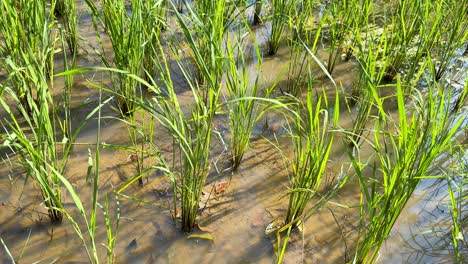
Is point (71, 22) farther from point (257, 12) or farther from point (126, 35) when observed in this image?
point (257, 12)

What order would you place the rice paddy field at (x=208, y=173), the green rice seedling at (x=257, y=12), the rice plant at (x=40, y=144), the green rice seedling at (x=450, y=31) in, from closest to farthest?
the rice plant at (x=40, y=144) → the rice paddy field at (x=208, y=173) → the green rice seedling at (x=450, y=31) → the green rice seedling at (x=257, y=12)

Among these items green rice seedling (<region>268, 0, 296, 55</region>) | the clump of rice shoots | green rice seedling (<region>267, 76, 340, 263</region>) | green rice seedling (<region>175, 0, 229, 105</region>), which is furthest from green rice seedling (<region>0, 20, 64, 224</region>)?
green rice seedling (<region>268, 0, 296, 55</region>)

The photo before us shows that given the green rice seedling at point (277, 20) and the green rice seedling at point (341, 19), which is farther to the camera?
the green rice seedling at point (277, 20)

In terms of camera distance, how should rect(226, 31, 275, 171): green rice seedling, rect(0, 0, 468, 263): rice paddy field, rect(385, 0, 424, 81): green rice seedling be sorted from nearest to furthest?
rect(0, 0, 468, 263): rice paddy field, rect(226, 31, 275, 171): green rice seedling, rect(385, 0, 424, 81): green rice seedling

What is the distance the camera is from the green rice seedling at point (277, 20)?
8.35ft

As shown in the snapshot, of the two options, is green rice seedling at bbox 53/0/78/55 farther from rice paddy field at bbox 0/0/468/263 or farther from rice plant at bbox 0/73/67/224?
rice plant at bbox 0/73/67/224

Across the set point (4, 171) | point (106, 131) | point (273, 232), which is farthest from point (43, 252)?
point (273, 232)

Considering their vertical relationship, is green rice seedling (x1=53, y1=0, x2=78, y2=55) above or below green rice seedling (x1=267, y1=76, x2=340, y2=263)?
above

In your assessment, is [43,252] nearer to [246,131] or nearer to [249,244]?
[249,244]

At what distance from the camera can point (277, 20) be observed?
2.68 m

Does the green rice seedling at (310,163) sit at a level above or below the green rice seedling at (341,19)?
below

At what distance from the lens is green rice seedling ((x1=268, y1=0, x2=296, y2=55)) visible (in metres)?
2.54

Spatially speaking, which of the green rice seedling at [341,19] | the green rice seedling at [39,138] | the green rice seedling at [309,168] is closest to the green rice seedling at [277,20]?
the green rice seedling at [341,19]

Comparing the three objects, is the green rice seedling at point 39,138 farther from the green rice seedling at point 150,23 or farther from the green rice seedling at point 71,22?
the green rice seedling at point 71,22
